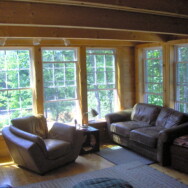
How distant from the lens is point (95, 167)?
188 inches

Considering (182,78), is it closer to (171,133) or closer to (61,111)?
(171,133)

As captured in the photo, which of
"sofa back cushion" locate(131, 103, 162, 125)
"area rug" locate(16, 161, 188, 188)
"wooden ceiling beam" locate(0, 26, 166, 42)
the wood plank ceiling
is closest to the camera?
the wood plank ceiling

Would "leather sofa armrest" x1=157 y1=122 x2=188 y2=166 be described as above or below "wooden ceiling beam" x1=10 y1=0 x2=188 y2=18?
below

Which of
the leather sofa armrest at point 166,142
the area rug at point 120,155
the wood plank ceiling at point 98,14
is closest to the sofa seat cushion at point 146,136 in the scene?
the leather sofa armrest at point 166,142

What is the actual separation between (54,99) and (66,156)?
155 centimetres

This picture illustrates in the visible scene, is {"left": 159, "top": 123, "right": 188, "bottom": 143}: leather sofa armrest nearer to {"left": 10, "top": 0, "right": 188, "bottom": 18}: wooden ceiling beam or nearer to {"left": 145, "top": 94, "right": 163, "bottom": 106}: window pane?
{"left": 145, "top": 94, "right": 163, "bottom": 106}: window pane

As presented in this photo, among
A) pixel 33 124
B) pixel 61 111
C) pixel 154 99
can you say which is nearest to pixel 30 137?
pixel 33 124

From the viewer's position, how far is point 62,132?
16.6 ft

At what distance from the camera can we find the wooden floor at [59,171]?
4.29 metres

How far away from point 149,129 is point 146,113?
69 cm

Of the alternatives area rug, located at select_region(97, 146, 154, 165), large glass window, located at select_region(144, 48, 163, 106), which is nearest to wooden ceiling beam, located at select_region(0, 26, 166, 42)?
large glass window, located at select_region(144, 48, 163, 106)

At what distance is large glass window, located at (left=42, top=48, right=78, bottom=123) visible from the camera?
19.1 ft

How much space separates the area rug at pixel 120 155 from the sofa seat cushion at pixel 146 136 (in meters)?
0.31

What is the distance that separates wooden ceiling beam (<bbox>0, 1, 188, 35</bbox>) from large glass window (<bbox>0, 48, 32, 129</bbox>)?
2.45 metres
